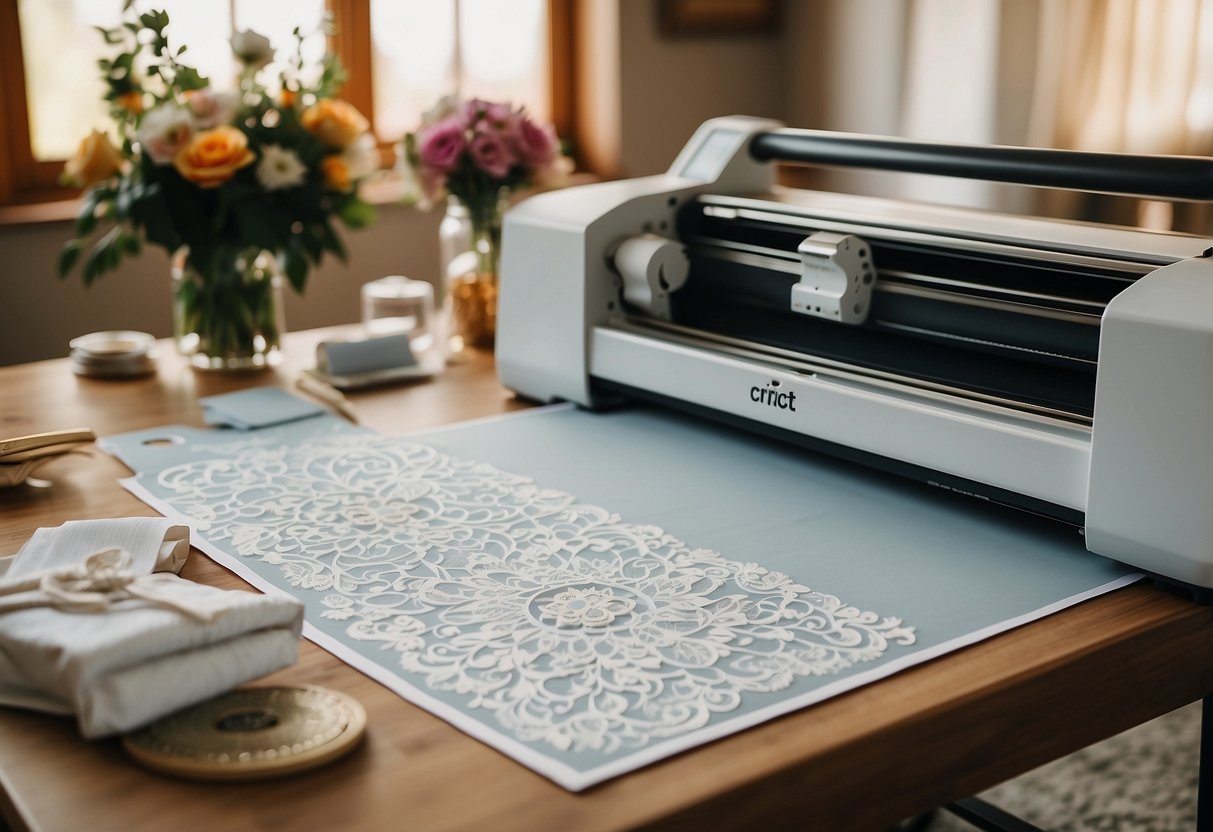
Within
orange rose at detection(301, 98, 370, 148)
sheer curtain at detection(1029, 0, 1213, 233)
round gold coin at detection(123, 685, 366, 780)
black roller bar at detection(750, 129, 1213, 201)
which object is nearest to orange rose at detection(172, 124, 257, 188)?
orange rose at detection(301, 98, 370, 148)

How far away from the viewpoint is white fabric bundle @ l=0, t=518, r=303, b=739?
0.83 metres

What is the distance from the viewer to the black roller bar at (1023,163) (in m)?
1.20

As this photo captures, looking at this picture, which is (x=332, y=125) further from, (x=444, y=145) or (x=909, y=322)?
(x=909, y=322)

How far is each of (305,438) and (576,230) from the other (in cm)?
39

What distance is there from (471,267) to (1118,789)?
134 cm

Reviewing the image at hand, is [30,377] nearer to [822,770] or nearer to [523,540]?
[523,540]

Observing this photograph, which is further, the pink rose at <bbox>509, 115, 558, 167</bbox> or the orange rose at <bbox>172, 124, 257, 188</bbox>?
the pink rose at <bbox>509, 115, 558, 167</bbox>

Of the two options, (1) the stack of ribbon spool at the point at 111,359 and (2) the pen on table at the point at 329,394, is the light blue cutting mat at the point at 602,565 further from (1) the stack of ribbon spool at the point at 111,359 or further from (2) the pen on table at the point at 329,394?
(1) the stack of ribbon spool at the point at 111,359

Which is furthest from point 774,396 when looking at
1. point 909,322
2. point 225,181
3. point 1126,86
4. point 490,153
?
point 1126,86

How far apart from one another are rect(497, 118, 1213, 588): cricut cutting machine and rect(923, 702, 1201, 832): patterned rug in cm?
98

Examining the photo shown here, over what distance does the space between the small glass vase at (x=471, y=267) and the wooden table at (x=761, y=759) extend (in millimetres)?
838

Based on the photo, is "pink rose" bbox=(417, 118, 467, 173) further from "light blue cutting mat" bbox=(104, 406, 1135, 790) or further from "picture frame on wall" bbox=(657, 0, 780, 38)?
"picture frame on wall" bbox=(657, 0, 780, 38)

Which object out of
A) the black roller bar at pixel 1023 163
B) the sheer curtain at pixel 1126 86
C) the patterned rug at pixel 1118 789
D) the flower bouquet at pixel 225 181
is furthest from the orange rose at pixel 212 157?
the sheer curtain at pixel 1126 86

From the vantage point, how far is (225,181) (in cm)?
170
